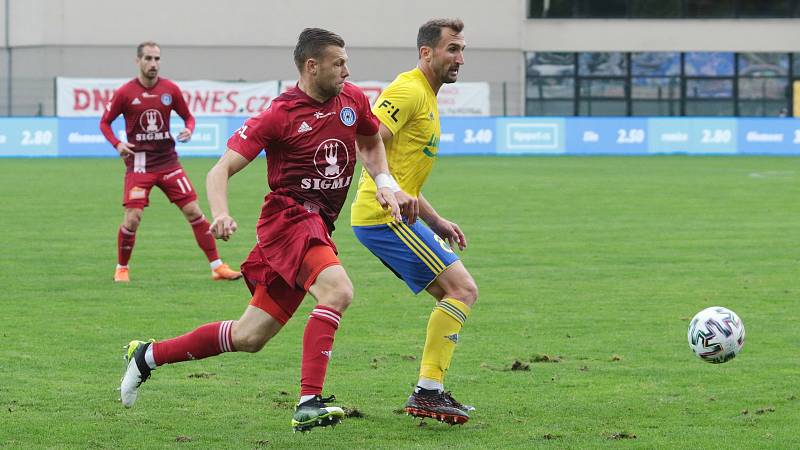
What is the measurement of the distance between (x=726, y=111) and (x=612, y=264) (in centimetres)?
3702

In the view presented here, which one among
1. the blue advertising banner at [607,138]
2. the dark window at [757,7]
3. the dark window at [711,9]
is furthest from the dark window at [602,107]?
the blue advertising banner at [607,138]

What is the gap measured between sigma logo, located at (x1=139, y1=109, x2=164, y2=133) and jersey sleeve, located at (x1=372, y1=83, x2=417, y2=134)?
6131 millimetres

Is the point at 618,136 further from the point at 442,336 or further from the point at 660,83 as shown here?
the point at 442,336

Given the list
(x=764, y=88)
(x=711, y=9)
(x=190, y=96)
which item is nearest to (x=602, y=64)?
(x=711, y=9)

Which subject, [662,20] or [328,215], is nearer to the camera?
[328,215]

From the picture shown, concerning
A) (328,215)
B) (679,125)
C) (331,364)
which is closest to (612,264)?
(331,364)

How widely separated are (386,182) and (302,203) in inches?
17.2

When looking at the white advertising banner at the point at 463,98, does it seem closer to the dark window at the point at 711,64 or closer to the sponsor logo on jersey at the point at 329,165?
the dark window at the point at 711,64

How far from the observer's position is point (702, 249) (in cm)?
1499

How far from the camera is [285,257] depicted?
656 cm

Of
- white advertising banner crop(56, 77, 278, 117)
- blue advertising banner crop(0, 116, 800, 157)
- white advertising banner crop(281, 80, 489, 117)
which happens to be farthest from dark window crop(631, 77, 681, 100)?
white advertising banner crop(56, 77, 278, 117)

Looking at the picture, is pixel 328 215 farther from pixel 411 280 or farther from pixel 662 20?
pixel 662 20

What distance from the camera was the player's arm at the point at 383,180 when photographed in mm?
6660

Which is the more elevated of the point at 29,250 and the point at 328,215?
the point at 328,215
